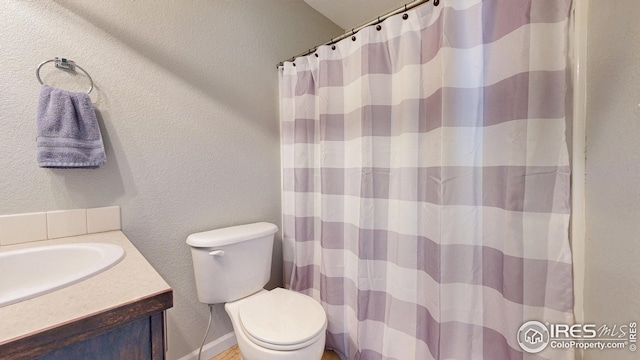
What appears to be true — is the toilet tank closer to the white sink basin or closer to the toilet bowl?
the toilet bowl

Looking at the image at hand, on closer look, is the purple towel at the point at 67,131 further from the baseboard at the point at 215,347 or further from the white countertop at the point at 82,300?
the baseboard at the point at 215,347

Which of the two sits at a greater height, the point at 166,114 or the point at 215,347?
the point at 166,114

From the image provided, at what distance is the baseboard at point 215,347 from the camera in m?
1.26

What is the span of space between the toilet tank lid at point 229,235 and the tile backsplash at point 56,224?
331mm

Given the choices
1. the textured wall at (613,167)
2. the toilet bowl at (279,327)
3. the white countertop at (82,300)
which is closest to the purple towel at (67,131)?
the white countertop at (82,300)

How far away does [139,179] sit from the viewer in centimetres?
109

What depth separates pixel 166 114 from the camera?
3.79 ft

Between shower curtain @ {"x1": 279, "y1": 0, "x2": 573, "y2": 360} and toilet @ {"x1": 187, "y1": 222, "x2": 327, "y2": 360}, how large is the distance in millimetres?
298

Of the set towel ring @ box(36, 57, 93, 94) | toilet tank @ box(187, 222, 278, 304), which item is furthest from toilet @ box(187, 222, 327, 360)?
towel ring @ box(36, 57, 93, 94)

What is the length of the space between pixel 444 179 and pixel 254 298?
1.08 m

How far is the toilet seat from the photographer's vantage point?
0.90 m

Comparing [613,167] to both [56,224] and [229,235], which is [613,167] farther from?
[56,224]

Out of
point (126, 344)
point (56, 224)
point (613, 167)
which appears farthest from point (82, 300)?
point (613, 167)

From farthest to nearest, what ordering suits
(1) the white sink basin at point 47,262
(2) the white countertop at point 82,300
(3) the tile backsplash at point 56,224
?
1. (3) the tile backsplash at point 56,224
2. (1) the white sink basin at point 47,262
3. (2) the white countertop at point 82,300
